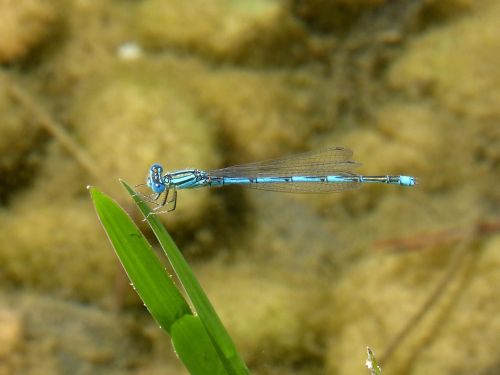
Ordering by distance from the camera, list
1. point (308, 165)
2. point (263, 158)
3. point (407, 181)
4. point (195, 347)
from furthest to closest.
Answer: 1. point (263, 158)
2. point (308, 165)
3. point (407, 181)
4. point (195, 347)

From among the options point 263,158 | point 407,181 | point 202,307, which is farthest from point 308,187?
point 202,307

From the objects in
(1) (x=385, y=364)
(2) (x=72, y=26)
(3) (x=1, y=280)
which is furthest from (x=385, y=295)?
(2) (x=72, y=26)

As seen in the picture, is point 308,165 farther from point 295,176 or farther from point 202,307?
point 202,307

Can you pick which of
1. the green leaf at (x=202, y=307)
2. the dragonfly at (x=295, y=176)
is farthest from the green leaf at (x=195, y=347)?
the dragonfly at (x=295, y=176)

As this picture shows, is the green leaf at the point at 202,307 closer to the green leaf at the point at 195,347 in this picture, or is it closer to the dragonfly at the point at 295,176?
the green leaf at the point at 195,347

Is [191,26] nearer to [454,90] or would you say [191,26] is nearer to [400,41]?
[400,41]

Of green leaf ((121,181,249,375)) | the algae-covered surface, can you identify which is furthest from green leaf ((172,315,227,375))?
the algae-covered surface

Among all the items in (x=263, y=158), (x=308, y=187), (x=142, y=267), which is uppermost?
Result: (x=263, y=158)

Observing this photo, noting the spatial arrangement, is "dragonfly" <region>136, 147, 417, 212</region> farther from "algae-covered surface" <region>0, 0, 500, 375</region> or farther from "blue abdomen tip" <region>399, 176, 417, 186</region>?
"algae-covered surface" <region>0, 0, 500, 375</region>
